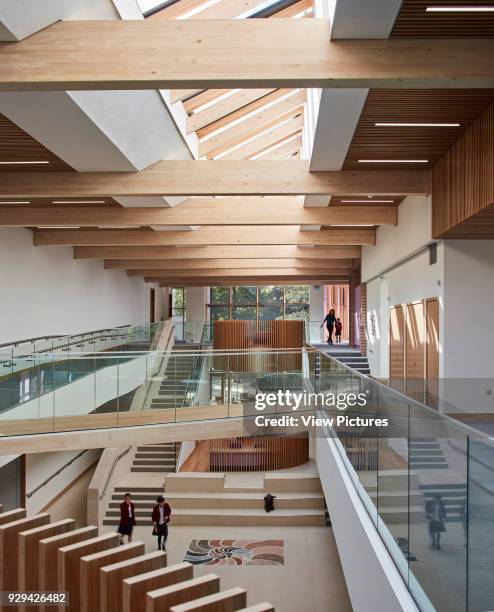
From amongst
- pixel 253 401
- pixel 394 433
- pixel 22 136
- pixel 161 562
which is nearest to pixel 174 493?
pixel 253 401

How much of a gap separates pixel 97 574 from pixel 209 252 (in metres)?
16.2

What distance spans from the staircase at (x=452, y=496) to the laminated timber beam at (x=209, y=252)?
1413cm

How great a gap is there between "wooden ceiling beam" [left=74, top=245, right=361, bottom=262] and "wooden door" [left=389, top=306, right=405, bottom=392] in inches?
150

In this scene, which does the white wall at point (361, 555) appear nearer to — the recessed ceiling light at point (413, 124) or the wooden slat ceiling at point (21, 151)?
the recessed ceiling light at point (413, 124)

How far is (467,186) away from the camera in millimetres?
7660

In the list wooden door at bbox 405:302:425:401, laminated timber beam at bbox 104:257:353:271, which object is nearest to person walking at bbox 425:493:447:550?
wooden door at bbox 405:302:425:401

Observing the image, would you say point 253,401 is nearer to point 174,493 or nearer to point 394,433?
point 174,493

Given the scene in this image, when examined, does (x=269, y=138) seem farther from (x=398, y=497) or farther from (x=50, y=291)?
(x=398, y=497)

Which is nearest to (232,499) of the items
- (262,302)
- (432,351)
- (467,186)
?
(432,351)

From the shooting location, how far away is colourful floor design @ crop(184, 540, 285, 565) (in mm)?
12406

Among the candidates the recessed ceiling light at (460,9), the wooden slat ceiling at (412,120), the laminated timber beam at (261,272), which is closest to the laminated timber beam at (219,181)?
the wooden slat ceiling at (412,120)

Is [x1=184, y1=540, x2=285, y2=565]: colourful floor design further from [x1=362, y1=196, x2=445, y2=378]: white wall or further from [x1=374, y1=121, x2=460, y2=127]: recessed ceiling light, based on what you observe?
[x1=374, y1=121, x2=460, y2=127]: recessed ceiling light

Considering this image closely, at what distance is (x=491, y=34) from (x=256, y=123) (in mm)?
5896

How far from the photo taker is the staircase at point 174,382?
12633 millimetres
